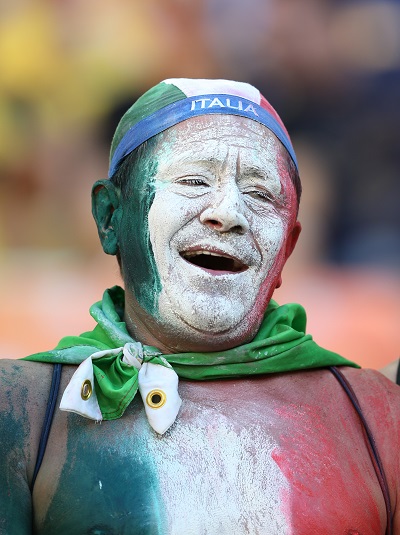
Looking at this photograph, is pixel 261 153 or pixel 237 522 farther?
pixel 261 153

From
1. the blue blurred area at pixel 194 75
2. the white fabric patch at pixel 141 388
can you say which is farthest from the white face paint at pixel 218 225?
the blue blurred area at pixel 194 75

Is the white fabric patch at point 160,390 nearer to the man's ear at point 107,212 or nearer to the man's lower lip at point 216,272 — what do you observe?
the man's lower lip at point 216,272

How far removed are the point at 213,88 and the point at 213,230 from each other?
0.46m

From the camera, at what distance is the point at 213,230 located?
2.92 m

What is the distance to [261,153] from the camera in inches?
120

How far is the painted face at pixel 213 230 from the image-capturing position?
290 cm

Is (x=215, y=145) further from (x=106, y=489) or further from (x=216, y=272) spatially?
(x=106, y=489)

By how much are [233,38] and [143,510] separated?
6.48 meters

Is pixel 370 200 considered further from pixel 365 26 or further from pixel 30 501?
pixel 30 501

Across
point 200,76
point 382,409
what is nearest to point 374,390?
point 382,409

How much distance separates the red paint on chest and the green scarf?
15 cm

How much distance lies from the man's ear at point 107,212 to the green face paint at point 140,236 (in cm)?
5

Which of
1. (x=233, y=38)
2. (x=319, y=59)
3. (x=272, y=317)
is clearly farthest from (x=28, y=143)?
(x=272, y=317)

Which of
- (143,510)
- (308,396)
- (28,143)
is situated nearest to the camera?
(143,510)
